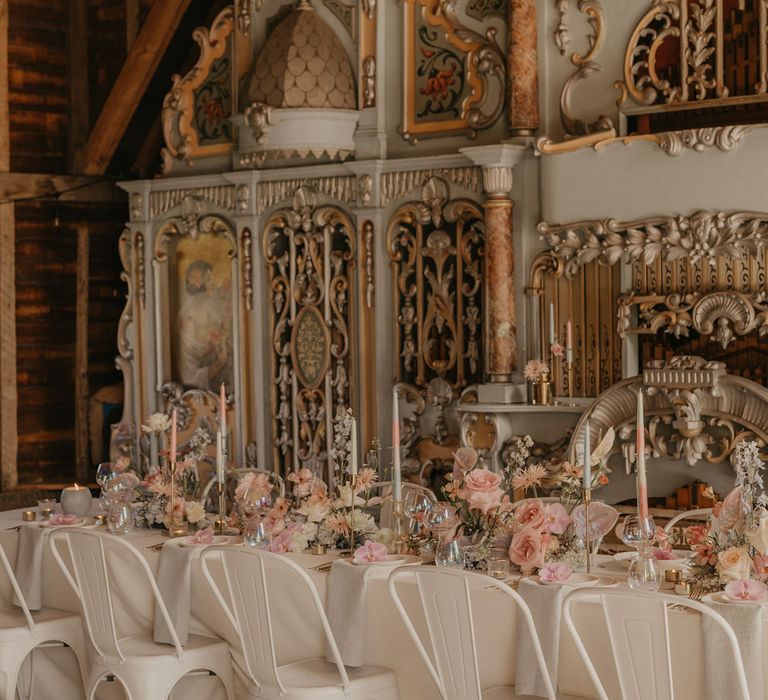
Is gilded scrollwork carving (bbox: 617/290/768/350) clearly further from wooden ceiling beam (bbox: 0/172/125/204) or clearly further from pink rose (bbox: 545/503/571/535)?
wooden ceiling beam (bbox: 0/172/125/204)

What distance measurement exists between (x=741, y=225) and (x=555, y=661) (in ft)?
9.73

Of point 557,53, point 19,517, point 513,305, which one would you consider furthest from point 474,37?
point 19,517

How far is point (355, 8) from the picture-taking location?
25.5 feet

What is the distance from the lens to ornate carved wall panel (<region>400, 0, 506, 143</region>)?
7250 millimetres

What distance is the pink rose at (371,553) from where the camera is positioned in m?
4.64

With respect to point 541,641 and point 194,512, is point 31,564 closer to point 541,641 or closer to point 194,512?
point 194,512

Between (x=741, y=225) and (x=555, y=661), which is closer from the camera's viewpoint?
(x=555, y=661)

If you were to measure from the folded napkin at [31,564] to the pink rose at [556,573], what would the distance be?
7.37 ft

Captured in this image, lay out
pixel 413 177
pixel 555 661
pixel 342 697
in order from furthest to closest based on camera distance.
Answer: pixel 413 177
pixel 342 697
pixel 555 661

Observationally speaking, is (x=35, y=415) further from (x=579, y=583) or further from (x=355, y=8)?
(x=579, y=583)

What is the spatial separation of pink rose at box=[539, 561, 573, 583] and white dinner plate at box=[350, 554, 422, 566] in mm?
619

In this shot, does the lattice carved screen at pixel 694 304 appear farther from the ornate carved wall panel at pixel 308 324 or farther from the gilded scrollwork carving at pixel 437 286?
the ornate carved wall panel at pixel 308 324

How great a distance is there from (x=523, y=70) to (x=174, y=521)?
118 inches

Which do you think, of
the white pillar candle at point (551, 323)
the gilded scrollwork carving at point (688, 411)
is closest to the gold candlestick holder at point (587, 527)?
the gilded scrollwork carving at point (688, 411)
